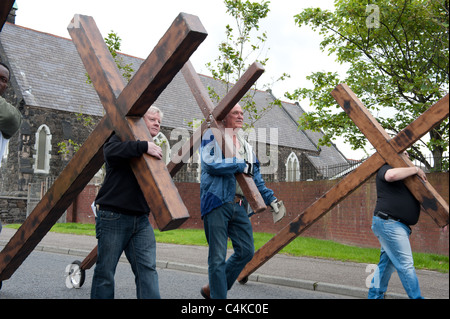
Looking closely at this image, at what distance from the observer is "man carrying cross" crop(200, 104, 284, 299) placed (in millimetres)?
4504

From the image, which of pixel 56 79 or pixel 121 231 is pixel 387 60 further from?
pixel 56 79

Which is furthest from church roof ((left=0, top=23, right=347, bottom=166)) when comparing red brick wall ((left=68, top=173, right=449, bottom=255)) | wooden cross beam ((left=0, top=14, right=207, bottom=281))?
wooden cross beam ((left=0, top=14, right=207, bottom=281))

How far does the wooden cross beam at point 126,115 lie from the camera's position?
8.48ft

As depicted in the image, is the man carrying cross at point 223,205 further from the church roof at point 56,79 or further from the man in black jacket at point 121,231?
the church roof at point 56,79

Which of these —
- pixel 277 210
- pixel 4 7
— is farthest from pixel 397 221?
pixel 4 7

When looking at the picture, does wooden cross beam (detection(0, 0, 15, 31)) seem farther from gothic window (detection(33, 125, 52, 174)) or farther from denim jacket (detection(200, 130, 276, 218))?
gothic window (detection(33, 125, 52, 174))

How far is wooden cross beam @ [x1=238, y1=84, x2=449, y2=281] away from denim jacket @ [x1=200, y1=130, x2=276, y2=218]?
111 cm

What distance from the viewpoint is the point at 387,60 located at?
13.3m

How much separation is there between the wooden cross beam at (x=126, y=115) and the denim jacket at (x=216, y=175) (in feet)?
4.29

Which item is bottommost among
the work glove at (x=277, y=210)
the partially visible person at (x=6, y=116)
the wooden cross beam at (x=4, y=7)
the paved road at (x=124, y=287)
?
the paved road at (x=124, y=287)

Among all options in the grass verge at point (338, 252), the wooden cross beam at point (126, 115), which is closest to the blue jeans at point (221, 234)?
the wooden cross beam at point (126, 115)

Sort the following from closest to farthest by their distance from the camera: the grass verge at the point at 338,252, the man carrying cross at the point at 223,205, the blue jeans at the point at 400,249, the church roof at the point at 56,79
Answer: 1. the blue jeans at the point at 400,249
2. the man carrying cross at the point at 223,205
3. the grass verge at the point at 338,252
4. the church roof at the point at 56,79

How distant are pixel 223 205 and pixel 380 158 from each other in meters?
1.56

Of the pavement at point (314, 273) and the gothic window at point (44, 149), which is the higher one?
the gothic window at point (44, 149)
